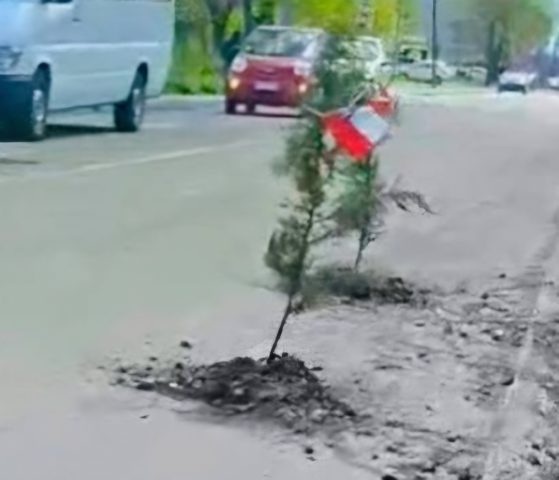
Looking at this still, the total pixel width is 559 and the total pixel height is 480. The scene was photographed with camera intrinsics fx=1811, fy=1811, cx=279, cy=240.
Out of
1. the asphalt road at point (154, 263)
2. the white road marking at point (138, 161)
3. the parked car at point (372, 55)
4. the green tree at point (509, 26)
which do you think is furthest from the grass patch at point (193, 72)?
the parked car at point (372, 55)

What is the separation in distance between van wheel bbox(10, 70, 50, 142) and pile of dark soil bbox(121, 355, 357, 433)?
15.1 metres

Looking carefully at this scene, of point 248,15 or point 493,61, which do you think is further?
point 493,61

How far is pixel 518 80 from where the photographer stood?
82.6 m

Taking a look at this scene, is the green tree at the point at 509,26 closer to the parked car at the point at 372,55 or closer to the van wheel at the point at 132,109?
the van wheel at the point at 132,109

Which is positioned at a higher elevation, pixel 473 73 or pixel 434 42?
pixel 434 42

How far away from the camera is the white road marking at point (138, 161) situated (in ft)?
58.3

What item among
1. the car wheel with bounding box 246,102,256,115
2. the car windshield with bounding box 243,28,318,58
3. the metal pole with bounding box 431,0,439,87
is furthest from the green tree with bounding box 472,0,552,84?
the car wheel with bounding box 246,102,256,115

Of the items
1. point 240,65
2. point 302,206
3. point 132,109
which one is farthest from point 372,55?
point 240,65

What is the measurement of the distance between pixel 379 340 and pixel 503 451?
2.28 metres

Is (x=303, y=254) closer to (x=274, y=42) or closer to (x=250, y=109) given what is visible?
(x=274, y=42)

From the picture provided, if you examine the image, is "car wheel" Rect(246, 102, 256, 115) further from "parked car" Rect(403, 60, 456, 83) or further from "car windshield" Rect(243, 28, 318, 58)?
"parked car" Rect(403, 60, 456, 83)

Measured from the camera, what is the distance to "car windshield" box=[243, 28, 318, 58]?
111 ft

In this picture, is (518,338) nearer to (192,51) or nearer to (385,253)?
(385,253)

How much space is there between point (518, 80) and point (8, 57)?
62.6m
